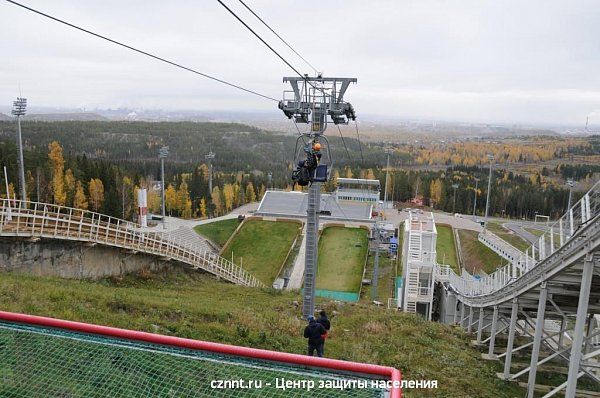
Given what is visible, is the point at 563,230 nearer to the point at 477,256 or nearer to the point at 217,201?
the point at 477,256

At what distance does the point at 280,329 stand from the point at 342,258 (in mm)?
32169

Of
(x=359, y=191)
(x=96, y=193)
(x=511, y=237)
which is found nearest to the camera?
(x=511, y=237)

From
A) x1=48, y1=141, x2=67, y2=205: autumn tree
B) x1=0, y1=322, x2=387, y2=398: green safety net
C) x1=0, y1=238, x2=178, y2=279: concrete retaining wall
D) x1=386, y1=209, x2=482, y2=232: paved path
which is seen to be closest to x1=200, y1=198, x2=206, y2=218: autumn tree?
x1=48, y1=141, x2=67, y2=205: autumn tree

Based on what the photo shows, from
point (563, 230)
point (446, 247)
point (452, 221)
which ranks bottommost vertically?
point (446, 247)

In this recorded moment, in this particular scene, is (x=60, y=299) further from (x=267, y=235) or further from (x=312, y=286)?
(x=267, y=235)

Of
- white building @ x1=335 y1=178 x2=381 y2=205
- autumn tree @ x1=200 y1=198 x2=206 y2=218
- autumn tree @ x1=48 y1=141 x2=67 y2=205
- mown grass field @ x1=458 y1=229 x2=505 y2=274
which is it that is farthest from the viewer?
autumn tree @ x1=200 y1=198 x2=206 y2=218

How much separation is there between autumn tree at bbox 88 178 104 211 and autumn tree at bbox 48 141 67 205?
3.82m

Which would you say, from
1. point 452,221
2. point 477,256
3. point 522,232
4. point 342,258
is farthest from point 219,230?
point 522,232

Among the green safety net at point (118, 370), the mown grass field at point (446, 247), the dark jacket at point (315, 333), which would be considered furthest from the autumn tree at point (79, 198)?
the green safety net at point (118, 370)

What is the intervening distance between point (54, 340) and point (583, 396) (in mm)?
15771

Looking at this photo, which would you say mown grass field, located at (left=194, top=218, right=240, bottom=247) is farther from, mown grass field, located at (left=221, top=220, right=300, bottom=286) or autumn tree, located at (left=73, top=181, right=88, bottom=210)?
autumn tree, located at (left=73, top=181, right=88, bottom=210)

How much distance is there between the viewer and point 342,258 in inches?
1825

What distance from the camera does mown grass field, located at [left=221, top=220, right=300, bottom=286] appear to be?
4545 cm

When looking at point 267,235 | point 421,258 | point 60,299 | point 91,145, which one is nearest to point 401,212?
point 267,235
